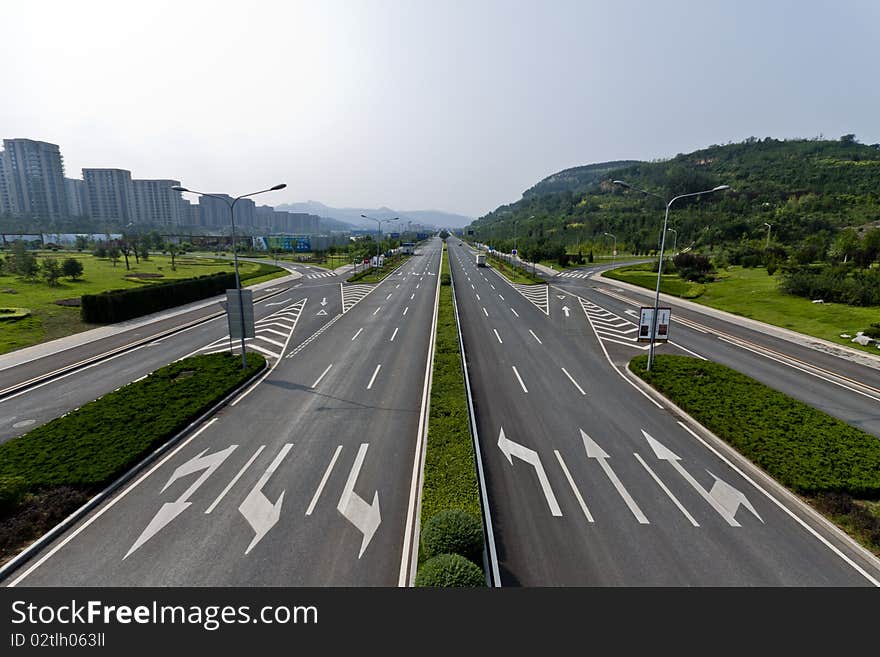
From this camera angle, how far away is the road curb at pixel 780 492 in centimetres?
998

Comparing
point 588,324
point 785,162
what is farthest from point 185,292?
point 785,162

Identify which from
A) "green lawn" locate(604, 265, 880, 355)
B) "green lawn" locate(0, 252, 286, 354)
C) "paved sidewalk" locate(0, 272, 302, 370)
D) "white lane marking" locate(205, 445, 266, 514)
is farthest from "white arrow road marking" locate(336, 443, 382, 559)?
"green lawn" locate(604, 265, 880, 355)

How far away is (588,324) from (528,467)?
914 inches

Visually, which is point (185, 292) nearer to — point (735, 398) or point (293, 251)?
point (735, 398)

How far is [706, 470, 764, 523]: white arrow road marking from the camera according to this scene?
11709mm

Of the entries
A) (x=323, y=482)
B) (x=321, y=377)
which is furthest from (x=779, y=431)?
→ (x=321, y=377)

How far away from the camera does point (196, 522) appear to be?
1091 centimetres

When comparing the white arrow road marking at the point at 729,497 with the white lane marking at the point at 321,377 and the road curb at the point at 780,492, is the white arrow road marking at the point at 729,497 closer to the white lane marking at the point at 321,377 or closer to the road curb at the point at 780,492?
the road curb at the point at 780,492

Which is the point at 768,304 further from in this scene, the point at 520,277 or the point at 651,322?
the point at 520,277

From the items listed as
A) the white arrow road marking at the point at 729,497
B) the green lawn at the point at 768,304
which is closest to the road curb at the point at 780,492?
the white arrow road marking at the point at 729,497

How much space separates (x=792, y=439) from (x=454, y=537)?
13473 mm

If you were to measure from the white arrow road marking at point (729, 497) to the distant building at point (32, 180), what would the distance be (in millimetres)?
250202

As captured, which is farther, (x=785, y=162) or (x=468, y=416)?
(x=785, y=162)

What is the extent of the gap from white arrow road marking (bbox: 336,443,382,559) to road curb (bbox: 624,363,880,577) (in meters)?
11.7
